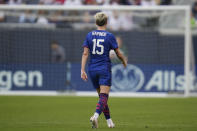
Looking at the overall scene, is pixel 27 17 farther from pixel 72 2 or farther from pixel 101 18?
pixel 101 18

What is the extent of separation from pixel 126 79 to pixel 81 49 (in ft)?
7.48

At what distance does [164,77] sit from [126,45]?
206cm

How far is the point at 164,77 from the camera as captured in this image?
20438 millimetres

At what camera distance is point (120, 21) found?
69.5 ft

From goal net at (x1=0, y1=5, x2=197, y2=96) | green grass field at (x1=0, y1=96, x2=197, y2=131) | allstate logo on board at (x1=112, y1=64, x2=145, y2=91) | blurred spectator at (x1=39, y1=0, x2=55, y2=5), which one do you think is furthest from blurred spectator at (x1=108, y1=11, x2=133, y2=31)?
green grass field at (x1=0, y1=96, x2=197, y2=131)

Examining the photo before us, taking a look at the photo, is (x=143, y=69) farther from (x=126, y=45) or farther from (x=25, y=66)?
(x=25, y=66)

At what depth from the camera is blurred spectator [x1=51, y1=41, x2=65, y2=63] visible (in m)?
21.1

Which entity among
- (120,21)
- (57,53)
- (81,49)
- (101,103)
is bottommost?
(57,53)

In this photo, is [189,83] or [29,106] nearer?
[29,106]

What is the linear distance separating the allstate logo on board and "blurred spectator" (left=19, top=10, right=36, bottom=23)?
3.93 m

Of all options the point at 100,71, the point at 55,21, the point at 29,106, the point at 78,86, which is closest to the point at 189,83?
the point at 78,86

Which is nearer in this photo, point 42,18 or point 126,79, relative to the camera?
point 126,79

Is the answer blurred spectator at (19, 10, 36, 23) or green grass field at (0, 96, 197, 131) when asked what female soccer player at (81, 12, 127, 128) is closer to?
green grass field at (0, 96, 197, 131)

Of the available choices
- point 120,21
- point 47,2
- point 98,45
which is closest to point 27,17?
point 47,2
